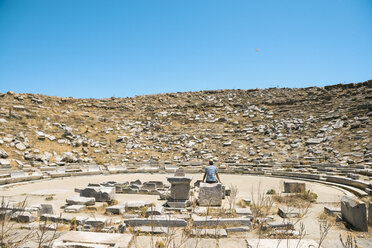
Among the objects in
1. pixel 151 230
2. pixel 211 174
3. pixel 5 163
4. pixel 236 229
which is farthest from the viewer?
pixel 5 163

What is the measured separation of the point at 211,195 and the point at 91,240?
463cm

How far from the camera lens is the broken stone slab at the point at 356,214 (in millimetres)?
6012

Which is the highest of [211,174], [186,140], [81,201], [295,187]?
[186,140]

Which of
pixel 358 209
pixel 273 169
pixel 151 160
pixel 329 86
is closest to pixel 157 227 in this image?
pixel 358 209

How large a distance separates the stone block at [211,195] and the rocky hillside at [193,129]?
1367cm

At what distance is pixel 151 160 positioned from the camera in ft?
76.3

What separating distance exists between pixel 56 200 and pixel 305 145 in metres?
20.3

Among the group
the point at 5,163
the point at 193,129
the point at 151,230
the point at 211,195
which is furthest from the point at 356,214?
the point at 193,129

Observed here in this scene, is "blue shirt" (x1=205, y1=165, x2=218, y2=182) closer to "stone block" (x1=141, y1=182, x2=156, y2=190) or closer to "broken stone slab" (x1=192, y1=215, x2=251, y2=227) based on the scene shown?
"broken stone slab" (x1=192, y1=215, x2=251, y2=227)

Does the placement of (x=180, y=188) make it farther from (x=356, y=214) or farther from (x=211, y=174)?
(x=356, y=214)

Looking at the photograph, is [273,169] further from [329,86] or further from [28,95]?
[28,95]

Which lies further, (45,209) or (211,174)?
(211,174)

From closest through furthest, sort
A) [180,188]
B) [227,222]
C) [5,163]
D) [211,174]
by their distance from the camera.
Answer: [227,222]
[180,188]
[211,174]
[5,163]

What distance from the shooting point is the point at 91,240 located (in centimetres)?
504
